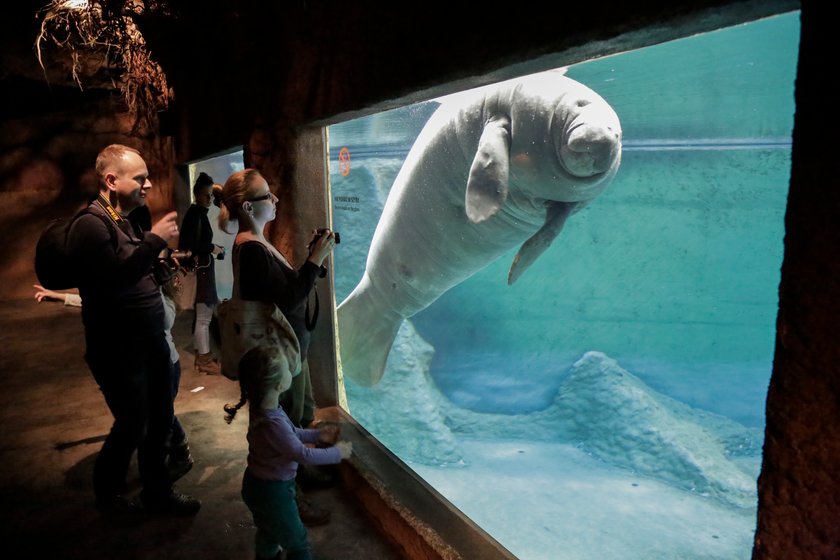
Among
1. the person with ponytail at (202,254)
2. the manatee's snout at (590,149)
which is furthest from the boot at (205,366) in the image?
the manatee's snout at (590,149)

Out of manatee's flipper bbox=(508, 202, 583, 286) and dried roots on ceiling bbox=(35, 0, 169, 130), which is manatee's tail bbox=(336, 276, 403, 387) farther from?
dried roots on ceiling bbox=(35, 0, 169, 130)

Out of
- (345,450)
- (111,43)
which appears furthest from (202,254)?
(111,43)

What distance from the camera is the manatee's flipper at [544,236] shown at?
3.87m

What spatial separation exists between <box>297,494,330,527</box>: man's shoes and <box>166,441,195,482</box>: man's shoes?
0.95 m

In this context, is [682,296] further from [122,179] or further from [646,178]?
[122,179]

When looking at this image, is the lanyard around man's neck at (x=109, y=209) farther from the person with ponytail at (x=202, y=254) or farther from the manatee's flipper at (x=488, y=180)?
the manatee's flipper at (x=488, y=180)

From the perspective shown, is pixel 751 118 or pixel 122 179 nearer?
pixel 122 179

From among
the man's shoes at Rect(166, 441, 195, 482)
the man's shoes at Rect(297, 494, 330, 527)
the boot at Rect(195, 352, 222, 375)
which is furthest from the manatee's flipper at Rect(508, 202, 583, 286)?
the boot at Rect(195, 352, 222, 375)

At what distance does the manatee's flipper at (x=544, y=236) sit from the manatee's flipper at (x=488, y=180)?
0.57 m

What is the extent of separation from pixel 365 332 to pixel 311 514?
376 cm

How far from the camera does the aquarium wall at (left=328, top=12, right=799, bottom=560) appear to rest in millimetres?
4457

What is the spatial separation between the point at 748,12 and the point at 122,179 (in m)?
2.56

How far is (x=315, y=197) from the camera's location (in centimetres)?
373

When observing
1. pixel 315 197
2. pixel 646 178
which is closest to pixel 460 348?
pixel 646 178
